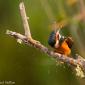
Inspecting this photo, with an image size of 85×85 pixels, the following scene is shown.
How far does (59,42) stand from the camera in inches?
61.7

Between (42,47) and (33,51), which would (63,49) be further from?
(33,51)

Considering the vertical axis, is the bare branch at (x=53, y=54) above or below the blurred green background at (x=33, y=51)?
below

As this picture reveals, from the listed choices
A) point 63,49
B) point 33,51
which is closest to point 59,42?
point 63,49

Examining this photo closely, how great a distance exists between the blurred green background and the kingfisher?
1.98ft

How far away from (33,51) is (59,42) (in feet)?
3.53

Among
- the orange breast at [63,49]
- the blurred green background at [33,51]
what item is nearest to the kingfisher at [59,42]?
the orange breast at [63,49]

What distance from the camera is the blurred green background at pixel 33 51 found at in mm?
2309

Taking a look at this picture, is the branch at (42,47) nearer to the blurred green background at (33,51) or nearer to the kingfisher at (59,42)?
the kingfisher at (59,42)

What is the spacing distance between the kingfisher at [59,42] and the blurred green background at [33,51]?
0.60m

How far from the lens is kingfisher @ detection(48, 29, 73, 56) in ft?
5.04

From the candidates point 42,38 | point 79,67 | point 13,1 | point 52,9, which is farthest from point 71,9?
point 79,67

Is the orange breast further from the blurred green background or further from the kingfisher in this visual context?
the blurred green background

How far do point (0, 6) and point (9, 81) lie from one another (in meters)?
0.55

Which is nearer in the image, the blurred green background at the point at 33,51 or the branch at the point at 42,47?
the branch at the point at 42,47
